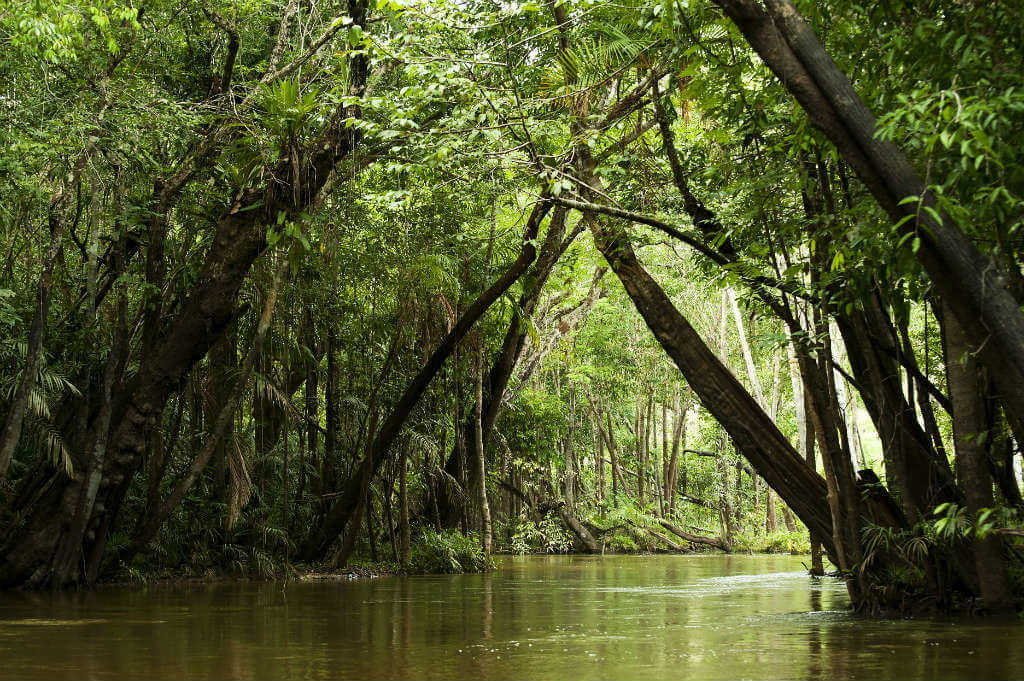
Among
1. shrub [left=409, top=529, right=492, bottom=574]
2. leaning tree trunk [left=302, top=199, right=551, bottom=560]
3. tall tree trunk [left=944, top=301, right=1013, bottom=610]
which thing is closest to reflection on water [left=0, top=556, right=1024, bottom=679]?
tall tree trunk [left=944, top=301, right=1013, bottom=610]

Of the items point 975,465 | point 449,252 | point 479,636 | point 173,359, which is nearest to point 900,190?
point 975,465

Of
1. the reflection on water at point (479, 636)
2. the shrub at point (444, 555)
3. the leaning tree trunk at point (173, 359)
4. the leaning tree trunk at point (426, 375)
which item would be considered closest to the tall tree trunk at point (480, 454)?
the shrub at point (444, 555)

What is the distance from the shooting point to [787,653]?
213 inches

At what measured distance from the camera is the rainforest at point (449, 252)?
15.8 feet

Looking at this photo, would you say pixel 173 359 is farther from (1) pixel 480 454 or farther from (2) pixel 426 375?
(1) pixel 480 454

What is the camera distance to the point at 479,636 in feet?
20.9

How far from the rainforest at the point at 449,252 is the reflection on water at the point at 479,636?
0.63m

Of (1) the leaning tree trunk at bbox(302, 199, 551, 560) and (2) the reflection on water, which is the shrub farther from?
(2) the reflection on water

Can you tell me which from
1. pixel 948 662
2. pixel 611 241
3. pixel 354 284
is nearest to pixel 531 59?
pixel 611 241

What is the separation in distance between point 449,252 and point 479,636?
30.0ft

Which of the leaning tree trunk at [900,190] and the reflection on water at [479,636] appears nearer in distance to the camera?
the leaning tree trunk at [900,190]

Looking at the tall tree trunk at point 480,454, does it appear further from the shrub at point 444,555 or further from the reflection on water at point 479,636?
the reflection on water at point 479,636

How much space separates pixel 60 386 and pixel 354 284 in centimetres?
497

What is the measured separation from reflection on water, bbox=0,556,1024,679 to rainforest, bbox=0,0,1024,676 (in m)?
0.63
